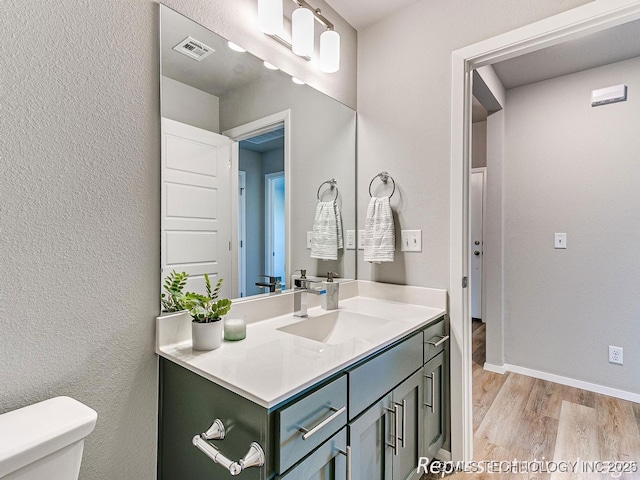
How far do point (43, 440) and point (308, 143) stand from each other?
1463 mm

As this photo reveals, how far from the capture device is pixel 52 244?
859 mm

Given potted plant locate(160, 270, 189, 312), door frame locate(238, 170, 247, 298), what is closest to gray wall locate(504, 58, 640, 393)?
door frame locate(238, 170, 247, 298)

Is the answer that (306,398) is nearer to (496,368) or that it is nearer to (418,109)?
(418,109)

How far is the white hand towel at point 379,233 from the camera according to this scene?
5.68ft

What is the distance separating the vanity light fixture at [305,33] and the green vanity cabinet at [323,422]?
136 centimetres

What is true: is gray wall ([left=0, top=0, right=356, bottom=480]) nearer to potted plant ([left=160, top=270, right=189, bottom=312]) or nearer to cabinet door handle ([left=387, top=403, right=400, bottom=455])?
potted plant ([left=160, top=270, right=189, bottom=312])

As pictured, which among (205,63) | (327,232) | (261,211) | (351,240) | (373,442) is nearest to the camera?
(373,442)

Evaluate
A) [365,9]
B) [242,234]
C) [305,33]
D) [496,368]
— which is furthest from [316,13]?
[496,368]

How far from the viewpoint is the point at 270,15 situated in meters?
1.33

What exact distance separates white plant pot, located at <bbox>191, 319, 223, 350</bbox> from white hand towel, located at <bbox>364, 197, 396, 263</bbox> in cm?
97

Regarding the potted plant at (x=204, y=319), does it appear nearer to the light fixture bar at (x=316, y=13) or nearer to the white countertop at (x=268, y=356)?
the white countertop at (x=268, y=356)

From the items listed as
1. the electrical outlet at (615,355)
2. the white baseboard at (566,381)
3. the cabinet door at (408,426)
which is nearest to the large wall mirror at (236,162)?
the cabinet door at (408,426)

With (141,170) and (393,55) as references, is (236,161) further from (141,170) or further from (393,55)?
(393,55)

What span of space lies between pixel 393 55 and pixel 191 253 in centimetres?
152
